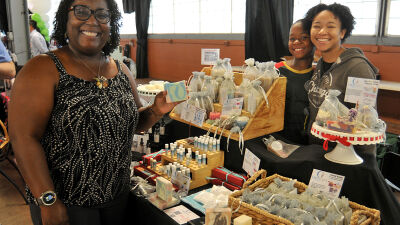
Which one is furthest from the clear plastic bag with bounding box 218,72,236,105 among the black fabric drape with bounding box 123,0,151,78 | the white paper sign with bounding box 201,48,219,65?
the black fabric drape with bounding box 123,0,151,78

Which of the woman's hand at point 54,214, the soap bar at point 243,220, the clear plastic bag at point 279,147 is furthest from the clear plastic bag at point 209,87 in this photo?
the woman's hand at point 54,214

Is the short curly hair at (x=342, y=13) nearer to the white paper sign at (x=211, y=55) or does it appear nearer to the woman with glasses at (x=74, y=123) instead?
the white paper sign at (x=211, y=55)

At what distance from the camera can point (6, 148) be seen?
9.48 feet

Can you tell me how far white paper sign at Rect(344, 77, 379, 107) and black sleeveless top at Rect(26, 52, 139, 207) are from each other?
3.76 ft

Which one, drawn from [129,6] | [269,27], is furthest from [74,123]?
[129,6]

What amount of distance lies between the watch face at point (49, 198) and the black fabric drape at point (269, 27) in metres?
3.87

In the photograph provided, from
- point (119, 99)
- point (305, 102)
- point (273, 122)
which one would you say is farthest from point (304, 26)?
point (119, 99)

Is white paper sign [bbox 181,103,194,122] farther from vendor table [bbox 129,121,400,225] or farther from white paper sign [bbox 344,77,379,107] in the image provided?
white paper sign [bbox 344,77,379,107]

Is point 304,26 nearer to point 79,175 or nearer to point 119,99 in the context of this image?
point 119,99

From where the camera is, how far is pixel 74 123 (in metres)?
1.24

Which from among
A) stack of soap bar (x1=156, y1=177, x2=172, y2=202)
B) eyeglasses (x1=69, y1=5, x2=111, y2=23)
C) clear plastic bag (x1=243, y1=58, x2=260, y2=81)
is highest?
eyeglasses (x1=69, y1=5, x2=111, y2=23)

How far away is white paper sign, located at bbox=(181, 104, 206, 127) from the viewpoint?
77.0 inches

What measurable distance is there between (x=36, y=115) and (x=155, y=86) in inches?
74.4

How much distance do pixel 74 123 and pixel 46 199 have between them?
0.99ft
